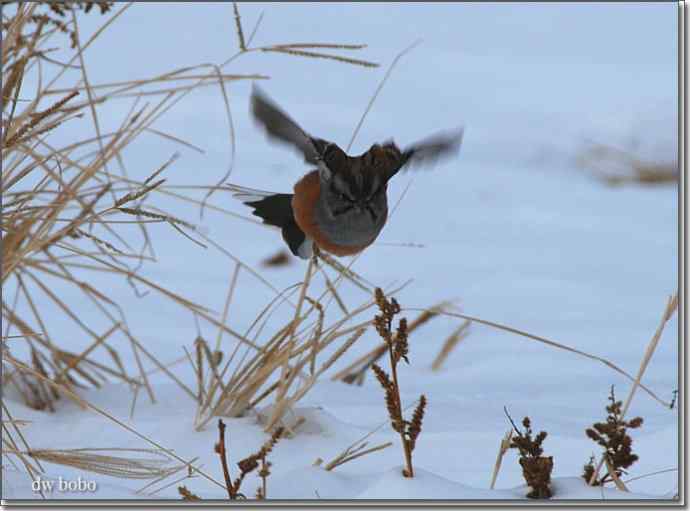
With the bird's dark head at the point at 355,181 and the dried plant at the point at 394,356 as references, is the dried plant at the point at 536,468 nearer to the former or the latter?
the dried plant at the point at 394,356

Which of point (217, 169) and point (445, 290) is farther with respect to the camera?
point (217, 169)

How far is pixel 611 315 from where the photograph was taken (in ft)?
12.8

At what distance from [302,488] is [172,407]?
76 cm

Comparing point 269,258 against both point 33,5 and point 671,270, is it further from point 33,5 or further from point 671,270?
point 33,5

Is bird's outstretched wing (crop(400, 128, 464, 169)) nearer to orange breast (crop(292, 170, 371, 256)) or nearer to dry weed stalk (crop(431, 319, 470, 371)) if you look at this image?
orange breast (crop(292, 170, 371, 256))

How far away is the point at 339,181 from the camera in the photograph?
197 cm

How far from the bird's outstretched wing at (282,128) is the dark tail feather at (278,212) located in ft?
0.84

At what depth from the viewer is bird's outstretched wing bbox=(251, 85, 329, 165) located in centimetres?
189

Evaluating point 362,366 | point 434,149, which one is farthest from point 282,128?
point 362,366

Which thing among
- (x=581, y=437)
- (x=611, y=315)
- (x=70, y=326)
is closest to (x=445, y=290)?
(x=611, y=315)

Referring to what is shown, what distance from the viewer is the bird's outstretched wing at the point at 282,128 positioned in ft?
6.22

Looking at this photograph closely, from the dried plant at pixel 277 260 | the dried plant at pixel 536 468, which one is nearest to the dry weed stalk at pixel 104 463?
the dried plant at pixel 536 468

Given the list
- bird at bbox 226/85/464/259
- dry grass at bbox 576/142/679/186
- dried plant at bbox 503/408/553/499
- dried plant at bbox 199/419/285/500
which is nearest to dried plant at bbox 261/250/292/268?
bird at bbox 226/85/464/259

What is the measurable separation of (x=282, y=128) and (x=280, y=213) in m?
0.39
